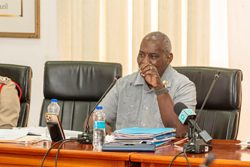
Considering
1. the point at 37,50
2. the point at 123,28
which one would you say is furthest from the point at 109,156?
the point at 37,50

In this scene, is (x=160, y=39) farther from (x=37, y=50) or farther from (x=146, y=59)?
(x=37, y=50)

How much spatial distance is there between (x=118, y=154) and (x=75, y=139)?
0.43 m

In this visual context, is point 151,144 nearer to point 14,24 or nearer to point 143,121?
point 143,121

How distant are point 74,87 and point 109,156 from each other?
4.37ft

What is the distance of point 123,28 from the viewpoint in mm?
4074

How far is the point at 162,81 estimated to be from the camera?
303 cm

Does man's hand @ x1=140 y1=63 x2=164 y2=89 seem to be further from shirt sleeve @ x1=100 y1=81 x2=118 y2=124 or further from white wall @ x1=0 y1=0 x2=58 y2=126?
white wall @ x1=0 y1=0 x2=58 y2=126

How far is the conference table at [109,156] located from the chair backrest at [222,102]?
549mm

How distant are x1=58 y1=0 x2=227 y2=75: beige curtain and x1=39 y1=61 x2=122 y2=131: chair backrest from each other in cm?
76

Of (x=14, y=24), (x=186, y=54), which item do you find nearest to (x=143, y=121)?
(x=186, y=54)

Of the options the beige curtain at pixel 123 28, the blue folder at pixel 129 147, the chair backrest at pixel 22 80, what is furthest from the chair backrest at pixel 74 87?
the blue folder at pixel 129 147

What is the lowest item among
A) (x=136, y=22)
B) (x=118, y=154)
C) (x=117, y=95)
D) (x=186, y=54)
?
(x=118, y=154)

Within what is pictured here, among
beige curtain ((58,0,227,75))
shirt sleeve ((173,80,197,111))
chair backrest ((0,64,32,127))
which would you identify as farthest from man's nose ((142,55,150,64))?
beige curtain ((58,0,227,75))

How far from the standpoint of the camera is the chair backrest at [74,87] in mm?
3328
